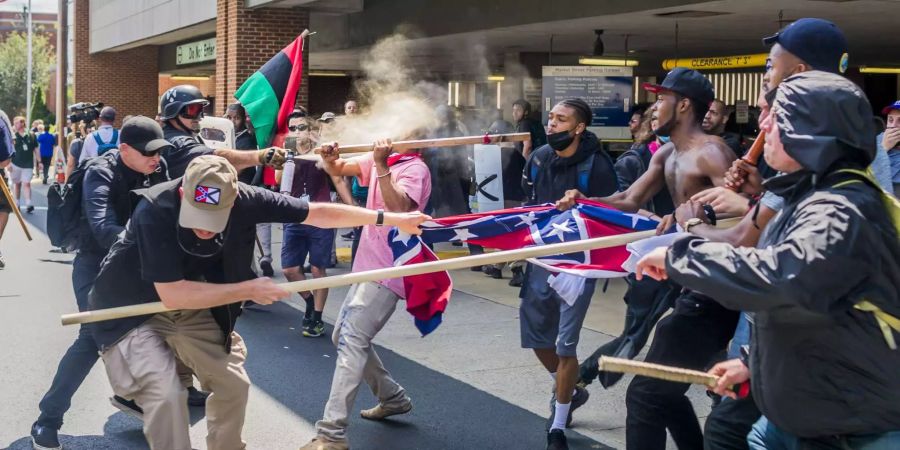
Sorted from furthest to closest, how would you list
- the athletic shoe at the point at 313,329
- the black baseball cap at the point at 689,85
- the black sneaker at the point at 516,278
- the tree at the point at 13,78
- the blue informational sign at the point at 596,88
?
the tree at the point at 13,78
the blue informational sign at the point at 596,88
the black sneaker at the point at 516,278
the athletic shoe at the point at 313,329
the black baseball cap at the point at 689,85

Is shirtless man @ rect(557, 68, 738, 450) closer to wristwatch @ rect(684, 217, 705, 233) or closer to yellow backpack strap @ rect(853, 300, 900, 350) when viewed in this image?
wristwatch @ rect(684, 217, 705, 233)

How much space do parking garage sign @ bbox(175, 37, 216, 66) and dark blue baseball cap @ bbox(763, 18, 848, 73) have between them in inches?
914

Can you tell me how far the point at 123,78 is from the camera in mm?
34406

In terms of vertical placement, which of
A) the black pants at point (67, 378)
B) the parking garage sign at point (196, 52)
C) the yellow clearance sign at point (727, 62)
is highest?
the parking garage sign at point (196, 52)

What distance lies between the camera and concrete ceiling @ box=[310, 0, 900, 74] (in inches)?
562

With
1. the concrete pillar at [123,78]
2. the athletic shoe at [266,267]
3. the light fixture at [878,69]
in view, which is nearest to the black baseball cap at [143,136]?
the athletic shoe at [266,267]

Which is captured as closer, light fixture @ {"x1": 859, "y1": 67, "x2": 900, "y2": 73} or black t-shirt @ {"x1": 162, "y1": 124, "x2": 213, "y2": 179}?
black t-shirt @ {"x1": 162, "y1": 124, "x2": 213, "y2": 179}

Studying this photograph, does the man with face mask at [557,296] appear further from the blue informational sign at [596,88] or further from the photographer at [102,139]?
the blue informational sign at [596,88]

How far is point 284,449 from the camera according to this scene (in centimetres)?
620

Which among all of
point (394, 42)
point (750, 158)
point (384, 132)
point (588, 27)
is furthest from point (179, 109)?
point (394, 42)

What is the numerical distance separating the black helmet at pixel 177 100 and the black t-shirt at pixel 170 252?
2512 millimetres

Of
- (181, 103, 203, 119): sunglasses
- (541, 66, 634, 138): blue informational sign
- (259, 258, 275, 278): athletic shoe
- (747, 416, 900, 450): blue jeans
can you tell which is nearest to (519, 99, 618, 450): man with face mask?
(181, 103, 203, 119): sunglasses

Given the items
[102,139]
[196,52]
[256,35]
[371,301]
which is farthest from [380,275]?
[196,52]

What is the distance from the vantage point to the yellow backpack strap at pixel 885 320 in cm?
311
